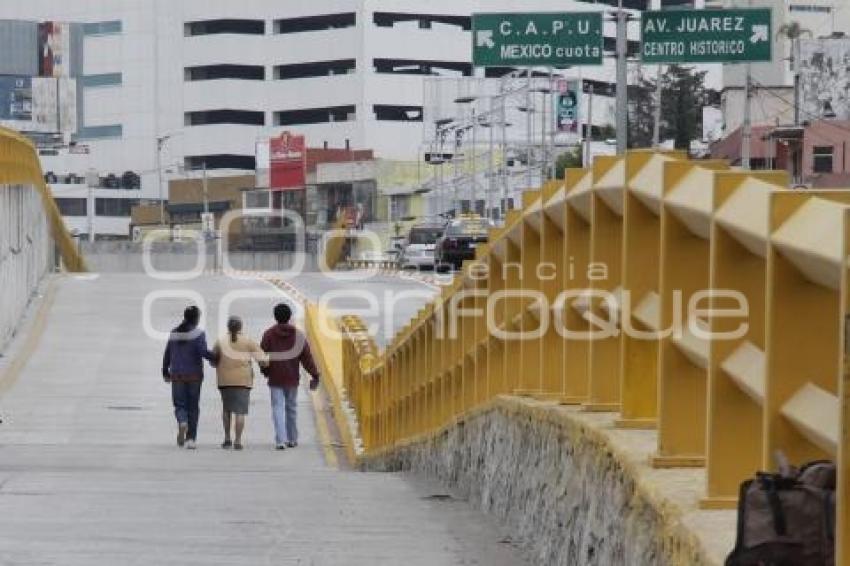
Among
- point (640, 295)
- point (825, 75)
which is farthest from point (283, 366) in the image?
point (825, 75)

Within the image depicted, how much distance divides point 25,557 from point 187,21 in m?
125

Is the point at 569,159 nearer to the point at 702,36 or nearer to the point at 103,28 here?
the point at 103,28

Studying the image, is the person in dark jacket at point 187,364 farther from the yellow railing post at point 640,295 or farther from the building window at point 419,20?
the building window at point 419,20

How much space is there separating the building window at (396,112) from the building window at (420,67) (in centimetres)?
227

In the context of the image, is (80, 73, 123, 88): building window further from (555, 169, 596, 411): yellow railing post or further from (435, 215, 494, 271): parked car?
(555, 169, 596, 411): yellow railing post

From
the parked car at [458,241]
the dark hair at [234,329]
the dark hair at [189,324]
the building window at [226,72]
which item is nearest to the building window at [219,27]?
the building window at [226,72]

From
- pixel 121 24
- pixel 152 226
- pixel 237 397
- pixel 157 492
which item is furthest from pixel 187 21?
pixel 157 492

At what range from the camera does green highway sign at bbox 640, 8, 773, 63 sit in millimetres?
24453

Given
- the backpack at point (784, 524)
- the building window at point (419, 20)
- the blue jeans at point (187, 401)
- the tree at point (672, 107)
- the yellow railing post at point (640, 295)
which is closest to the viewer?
the backpack at point (784, 524)

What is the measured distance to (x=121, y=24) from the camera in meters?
132

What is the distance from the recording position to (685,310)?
645 cm

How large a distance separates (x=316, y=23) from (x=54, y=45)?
784 inches

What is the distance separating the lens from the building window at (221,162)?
5231 inches

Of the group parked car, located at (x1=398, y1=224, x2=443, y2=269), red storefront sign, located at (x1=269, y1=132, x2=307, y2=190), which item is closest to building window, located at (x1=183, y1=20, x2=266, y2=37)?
red storefront sign, located at (x1=269, y1=132, x2=307, y2=190)
